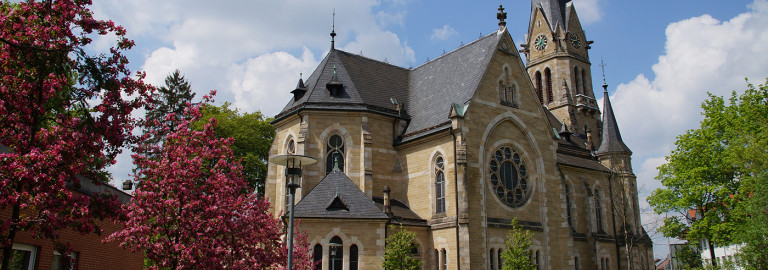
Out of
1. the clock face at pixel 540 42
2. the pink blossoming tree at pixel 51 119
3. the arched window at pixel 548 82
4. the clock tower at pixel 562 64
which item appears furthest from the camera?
the clock face at pixel 540 42

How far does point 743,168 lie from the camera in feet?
93.5

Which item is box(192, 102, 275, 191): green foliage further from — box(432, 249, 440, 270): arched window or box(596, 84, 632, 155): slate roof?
box(596, 84, 632, 155): slate roof

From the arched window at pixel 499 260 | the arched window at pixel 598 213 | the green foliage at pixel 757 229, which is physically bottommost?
the arched window at pixel 499 260

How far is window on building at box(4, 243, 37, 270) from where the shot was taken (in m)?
12.2

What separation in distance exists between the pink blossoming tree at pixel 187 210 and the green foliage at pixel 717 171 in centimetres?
2522

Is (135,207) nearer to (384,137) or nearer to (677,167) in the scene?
(384,137)

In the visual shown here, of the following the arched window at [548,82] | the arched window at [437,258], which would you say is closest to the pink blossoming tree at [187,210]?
the arched window at [437,258]

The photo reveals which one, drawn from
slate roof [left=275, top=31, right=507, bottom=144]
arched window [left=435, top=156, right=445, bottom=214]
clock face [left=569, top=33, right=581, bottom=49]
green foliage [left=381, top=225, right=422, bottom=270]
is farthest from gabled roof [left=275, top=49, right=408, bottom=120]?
clock face [left=569, top=33, right=581, bottom=49]

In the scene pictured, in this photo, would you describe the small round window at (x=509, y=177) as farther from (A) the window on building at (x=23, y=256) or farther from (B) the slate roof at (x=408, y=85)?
(A) the window on building at (x=23, y=256)

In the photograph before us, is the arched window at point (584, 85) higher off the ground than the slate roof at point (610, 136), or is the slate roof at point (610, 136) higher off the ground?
the arched window at point (584, 85)

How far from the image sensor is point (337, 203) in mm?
26594

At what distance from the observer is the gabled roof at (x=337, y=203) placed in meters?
26.0

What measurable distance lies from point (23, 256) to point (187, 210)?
358 centimetres

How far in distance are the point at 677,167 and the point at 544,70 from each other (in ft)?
67.6
